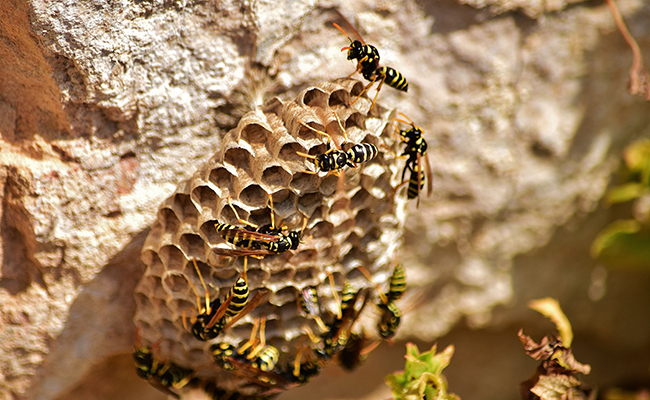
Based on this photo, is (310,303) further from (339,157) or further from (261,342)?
(339,157)

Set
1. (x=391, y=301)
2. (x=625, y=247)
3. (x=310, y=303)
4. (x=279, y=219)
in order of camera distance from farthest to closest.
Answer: (x=625, y=247) → (x=391, y=301) → (x=310, y=303) → (x=279, y=219)

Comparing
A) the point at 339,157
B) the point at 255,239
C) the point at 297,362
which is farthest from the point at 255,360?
the point at 339,157

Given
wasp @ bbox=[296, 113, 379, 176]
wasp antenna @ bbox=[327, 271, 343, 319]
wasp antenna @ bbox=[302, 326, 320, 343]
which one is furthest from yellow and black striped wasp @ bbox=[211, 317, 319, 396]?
wasp @ bbox=[296, 113, 379, 176]

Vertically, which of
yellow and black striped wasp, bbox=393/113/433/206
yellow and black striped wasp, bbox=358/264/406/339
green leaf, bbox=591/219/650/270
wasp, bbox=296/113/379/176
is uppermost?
green leaf, bbox=591/219/650/270

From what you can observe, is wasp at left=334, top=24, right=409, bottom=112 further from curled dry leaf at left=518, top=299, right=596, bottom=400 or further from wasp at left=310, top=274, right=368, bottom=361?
curled dry leaf at left=518, top=299, right=596, bottom=400

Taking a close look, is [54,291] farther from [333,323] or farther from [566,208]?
[566,208]

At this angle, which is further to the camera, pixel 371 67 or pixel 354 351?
pixel 354 351
